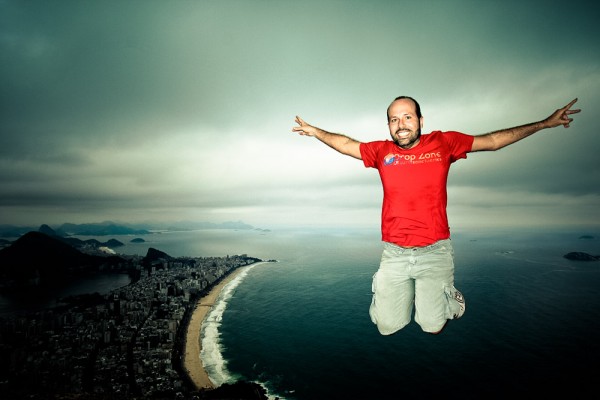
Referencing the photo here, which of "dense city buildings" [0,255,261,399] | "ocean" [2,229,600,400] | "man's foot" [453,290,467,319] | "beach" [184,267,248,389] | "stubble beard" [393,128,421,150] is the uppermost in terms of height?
"stubble beard" [393,128,421,150]

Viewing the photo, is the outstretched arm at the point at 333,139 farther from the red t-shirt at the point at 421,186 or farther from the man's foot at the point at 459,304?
the man's foot at the point at 459,304

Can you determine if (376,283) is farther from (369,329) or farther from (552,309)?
(552,309)

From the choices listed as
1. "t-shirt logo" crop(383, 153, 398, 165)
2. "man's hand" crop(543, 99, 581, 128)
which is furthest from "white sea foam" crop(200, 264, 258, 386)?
"man's hand" crop(543, 99, 581, 128)

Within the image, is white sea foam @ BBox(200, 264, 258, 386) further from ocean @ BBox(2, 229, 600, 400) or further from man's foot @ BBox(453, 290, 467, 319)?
man's foot @ BBox(453, 290, 467, 319)

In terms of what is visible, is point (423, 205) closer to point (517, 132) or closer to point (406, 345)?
→ point (517, 132)

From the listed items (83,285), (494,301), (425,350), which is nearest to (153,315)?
(425,350)
